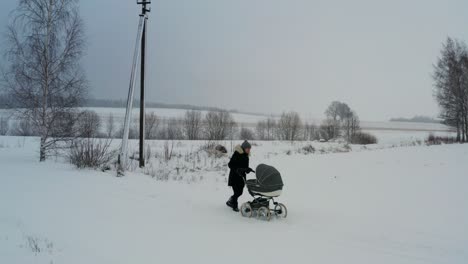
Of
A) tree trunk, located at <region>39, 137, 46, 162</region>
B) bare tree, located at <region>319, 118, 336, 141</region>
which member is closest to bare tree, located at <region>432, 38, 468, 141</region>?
bare tree, located at <region>319, 118, 336, 141</region>

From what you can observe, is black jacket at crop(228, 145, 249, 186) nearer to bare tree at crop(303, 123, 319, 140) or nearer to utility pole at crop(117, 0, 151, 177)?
utility pole at crop(117, 0, 151, 177)

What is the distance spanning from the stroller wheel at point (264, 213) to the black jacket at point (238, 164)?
95 cm

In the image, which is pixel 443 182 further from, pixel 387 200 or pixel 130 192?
pixel 130 192

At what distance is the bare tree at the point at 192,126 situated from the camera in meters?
47.0

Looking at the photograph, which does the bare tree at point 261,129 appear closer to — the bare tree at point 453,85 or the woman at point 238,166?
the bare tree at point 453,85

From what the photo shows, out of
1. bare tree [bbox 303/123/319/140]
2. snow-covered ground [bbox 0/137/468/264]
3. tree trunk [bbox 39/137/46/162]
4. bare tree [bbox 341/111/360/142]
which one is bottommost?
snow-covered ground [bbox 0/137/468/264]

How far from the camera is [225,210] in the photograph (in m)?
7.99

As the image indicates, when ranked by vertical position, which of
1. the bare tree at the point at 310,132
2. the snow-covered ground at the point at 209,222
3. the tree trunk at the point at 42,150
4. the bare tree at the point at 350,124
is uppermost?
the bare tree at the point at 350,124

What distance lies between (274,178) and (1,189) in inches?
308

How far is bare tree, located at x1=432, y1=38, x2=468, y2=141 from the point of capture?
35.0 metres

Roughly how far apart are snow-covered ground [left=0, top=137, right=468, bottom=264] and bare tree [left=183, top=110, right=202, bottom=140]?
3471 centimetres

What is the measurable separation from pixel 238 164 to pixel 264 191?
1073mm

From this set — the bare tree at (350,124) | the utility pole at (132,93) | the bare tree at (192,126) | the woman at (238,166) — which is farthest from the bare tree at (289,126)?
the woman at (238,166)

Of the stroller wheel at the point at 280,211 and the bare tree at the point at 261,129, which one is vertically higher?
the bare tree at the point at 261,129
